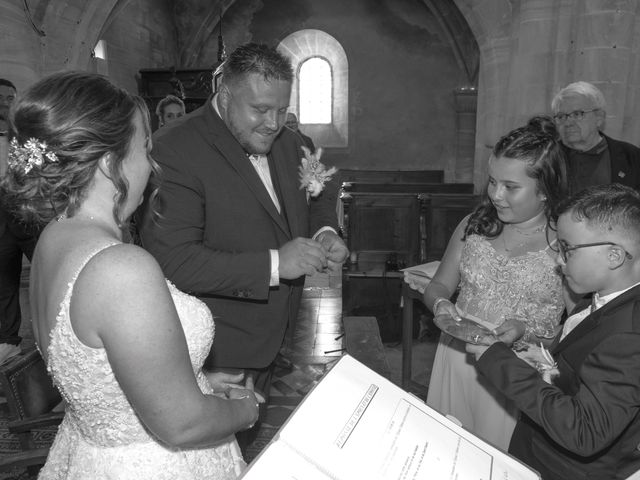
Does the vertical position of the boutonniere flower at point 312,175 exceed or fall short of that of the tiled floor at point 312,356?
it exceeds it

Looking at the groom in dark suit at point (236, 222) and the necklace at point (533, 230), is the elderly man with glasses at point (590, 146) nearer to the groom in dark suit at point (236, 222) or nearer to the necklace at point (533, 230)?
the necklace at point (533, 230)

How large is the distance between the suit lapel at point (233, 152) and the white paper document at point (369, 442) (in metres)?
1.20

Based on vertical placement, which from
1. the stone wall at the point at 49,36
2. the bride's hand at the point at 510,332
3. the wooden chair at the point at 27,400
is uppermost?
the stone wall at the point at 49,36

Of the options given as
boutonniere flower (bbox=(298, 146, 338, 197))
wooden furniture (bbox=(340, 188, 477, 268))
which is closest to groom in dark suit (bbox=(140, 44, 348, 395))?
boutonniere flower (bbox=(298, 146, 338, 197))

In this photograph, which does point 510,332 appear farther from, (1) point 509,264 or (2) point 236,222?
(2) point 236,222

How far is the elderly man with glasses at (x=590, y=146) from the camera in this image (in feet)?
11.9

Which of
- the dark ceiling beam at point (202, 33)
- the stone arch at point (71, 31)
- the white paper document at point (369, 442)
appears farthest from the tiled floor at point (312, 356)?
the dark ceiling beam at point (202, 33)

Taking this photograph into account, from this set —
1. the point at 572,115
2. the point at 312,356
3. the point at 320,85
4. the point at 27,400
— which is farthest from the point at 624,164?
the point at 320,85

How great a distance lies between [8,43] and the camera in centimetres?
652

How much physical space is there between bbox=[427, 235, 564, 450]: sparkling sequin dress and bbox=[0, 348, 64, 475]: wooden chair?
5.91 feet

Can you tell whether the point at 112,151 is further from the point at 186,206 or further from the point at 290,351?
the point at 290,351

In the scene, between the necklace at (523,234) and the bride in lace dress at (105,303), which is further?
the necklace at (523,234)

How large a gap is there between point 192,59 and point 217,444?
15.1 meters

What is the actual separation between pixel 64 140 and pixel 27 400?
135cm
